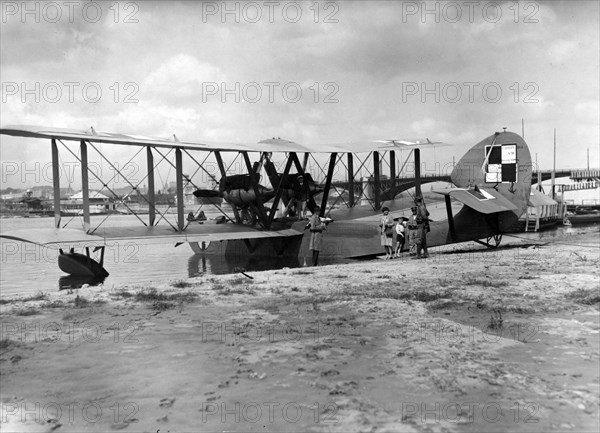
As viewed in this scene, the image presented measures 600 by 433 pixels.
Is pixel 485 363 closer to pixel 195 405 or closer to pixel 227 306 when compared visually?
pixel 195 405

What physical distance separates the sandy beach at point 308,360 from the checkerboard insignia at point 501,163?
8220 mm

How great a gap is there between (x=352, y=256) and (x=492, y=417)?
1321 centimetres

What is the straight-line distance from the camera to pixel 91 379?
4.58 meters

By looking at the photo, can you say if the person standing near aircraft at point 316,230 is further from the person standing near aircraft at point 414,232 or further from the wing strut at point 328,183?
the person standing near aircraft at point 414,232

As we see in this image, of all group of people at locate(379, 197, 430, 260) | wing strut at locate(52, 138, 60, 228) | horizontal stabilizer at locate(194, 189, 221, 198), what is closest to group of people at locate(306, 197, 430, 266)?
group of people at locate(379, 197, 430, 260)

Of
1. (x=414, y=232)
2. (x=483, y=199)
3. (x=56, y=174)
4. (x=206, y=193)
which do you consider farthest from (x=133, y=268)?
(x=483, y=199)

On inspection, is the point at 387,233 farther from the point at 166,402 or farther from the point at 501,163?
the point at 166,402

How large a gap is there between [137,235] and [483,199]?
1029cm

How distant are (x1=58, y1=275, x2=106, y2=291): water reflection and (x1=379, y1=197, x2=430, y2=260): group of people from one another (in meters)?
8.34

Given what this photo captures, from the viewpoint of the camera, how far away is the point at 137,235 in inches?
586

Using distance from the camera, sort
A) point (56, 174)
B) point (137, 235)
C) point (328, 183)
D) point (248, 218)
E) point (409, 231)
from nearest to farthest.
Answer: point (56, 174) → point (137, 235) → point (409, 231) → point (328, 183) → point (248, 218)

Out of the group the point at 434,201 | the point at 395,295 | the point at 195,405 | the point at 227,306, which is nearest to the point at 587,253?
the point at 434,201

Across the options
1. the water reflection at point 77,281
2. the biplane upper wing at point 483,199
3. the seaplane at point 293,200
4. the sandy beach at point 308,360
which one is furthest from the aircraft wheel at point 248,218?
the sandy beach at point 308,360

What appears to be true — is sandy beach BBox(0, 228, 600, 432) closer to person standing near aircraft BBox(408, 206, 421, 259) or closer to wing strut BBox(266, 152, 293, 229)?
person standing near aircraft BBox(408, 206, 421, 259)
